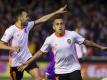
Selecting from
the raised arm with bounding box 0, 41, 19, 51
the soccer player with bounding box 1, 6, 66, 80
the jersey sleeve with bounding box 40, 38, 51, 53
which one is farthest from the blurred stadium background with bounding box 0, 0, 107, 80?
the jersey sleeve with bounding box 40, 38, 51, 53

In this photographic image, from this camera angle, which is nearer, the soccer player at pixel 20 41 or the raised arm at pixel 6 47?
the raised arm at pixel 6 47

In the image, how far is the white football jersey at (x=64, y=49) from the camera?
12914 millimetres

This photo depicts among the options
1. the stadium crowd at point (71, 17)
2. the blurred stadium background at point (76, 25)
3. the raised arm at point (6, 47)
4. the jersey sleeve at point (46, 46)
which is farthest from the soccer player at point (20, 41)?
the stadium crowd at point (71, 17)

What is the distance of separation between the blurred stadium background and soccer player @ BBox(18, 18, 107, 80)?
33.4 feet

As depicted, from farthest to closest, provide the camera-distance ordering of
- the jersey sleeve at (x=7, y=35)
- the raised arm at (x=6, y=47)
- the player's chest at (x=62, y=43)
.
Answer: the jersey sleeve at (x=7, y=35), the raised arm at (x=6, y=47), the player's chest at (x=62, y=43)

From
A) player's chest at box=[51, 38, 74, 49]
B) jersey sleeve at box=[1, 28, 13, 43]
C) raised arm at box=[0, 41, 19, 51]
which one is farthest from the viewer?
jersey sleeve at box=[1, 28, 13, 43]

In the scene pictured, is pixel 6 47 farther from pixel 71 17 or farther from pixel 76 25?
pixel 71 17

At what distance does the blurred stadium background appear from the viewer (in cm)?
2521

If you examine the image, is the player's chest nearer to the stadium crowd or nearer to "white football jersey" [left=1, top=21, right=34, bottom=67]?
"white football jersey" [left=1, top=21, right=34, bottom=67]

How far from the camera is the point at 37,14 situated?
91.4ft

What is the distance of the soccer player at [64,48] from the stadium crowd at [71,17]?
12.3m

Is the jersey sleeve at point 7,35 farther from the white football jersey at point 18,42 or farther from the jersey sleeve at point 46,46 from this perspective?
the jersey sleeve at point 46,46

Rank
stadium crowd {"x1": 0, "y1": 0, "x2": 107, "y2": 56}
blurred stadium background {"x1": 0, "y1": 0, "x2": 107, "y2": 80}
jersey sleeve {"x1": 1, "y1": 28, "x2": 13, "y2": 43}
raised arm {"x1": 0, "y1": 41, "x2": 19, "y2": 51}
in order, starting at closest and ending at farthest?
raised arm {"x1": 0, "y1": 41, "x2": 19, "y2": 51}, jersey sleeve {"x1": 1, "y1": 28, "x2": 13, "y2": 43}, blurred stadium background {"x1": 0, "y1": 0, "x2": 107, "y2": 80}, stadium crowd {"x1": 0, "y1": 0, "x2": 107, "y2": 56}

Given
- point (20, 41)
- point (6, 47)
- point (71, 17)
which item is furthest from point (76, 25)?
point (6, 47)
